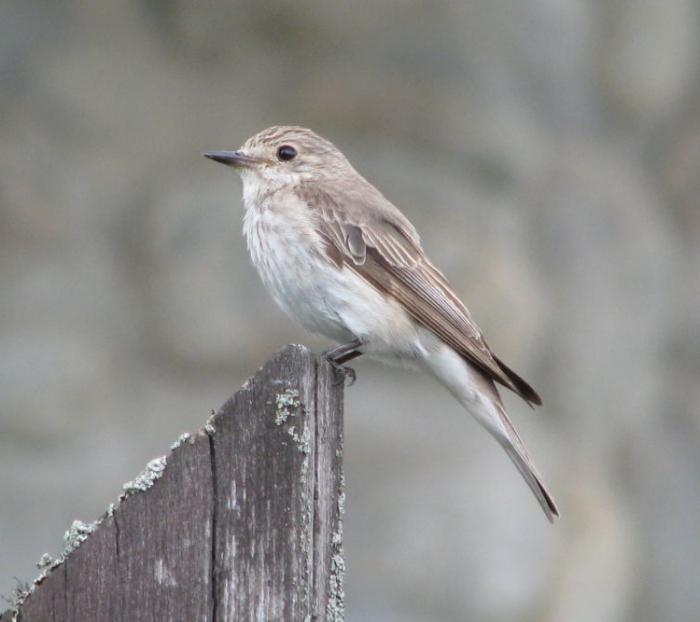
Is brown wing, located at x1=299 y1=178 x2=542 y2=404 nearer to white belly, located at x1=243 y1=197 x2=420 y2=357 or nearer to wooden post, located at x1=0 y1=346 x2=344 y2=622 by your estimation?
white belly, located at x1=243 y1=197 x2=420 y2=357

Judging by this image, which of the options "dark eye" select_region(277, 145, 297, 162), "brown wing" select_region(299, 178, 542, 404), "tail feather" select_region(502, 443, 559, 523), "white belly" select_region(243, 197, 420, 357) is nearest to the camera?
"tail feather" select_region(502, 443, 559, 523)

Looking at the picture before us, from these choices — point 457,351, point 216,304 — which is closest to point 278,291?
point 457,351

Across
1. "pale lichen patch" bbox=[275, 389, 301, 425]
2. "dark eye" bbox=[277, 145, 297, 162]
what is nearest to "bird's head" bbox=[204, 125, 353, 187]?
"dark eye" bbox=[277, 145, 297, 162]

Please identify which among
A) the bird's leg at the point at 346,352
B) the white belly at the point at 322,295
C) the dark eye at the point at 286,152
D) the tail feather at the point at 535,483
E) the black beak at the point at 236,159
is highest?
the dark eye at the point at 286,152

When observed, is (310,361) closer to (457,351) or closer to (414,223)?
(457,351)

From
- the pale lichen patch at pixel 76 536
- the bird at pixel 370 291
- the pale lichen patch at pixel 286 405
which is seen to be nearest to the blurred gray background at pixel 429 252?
the bird at pixel 370 291

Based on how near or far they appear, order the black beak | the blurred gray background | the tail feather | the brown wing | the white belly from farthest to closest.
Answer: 1. the blurred gray background
2. the black beak
3. the brown wing
4. the white belly
5. the tail feather

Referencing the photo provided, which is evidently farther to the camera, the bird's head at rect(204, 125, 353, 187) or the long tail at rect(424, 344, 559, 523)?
the bird's head at rect(204, 125, 353, 187)

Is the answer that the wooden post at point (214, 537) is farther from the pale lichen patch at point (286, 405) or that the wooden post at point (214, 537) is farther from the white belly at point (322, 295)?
the white belly at point (322, 295)

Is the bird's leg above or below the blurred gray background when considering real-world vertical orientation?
below
